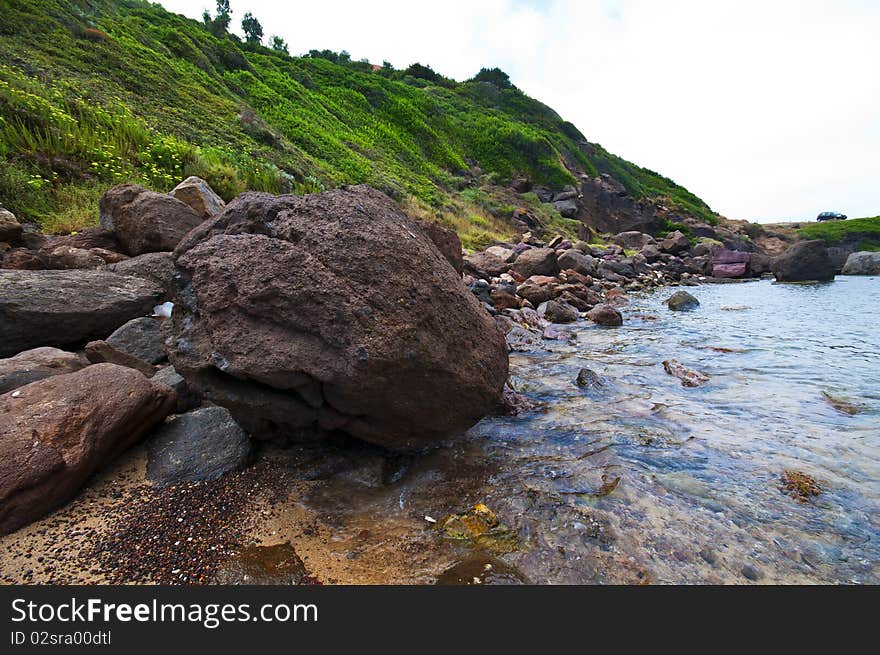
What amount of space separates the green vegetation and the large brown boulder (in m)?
57.0

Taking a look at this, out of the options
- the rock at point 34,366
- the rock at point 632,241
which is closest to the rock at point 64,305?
the rock at point 34,366

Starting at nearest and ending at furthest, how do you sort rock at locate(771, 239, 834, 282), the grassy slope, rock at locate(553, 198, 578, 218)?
1. the grassy slope
2. rock at locate(771, 239, 834, 282)
3. rock at locate(553, 198, 578, 218)

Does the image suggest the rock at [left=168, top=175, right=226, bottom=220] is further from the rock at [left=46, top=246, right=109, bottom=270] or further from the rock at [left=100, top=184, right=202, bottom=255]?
the rock at [left=46, top=246, right=109, bottom=270]

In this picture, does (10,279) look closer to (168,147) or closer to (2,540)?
(2,540)

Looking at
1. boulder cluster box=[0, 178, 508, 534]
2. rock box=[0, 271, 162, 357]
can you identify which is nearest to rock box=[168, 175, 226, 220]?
rock box=[0, 271, 162, 357]

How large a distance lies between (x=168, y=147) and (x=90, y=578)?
9.58 meters

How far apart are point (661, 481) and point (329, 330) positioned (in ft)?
7.86

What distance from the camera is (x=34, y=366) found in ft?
9.32

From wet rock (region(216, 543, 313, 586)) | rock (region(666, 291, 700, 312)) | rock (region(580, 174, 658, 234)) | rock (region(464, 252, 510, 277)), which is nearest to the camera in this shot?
wet rock (region(216, 543, 313, 586))

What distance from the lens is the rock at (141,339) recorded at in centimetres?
361

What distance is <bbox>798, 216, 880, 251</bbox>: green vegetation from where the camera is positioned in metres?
42.9

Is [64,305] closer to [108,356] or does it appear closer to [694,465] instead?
[108,356]

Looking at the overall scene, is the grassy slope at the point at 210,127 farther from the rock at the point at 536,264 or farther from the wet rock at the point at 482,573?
the wet rock at the point at 482,573

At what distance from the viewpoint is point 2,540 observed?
196cm
